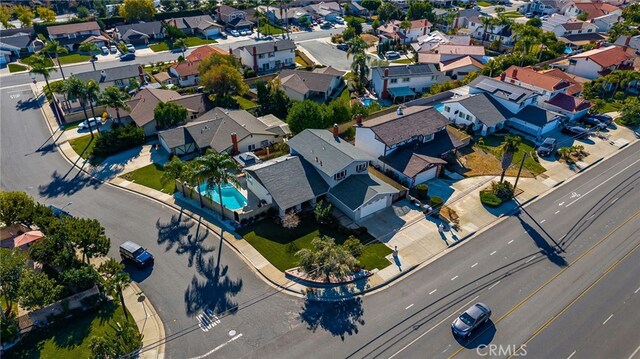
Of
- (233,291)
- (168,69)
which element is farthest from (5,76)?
(233,291)

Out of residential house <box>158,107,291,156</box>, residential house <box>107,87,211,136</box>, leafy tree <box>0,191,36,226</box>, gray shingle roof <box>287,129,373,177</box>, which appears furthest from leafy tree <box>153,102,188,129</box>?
leafy tree <box>0,191,36,226</box>

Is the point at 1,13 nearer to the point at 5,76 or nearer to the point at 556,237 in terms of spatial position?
the point at 5,76

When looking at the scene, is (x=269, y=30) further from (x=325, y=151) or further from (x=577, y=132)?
(x=577, y=132)

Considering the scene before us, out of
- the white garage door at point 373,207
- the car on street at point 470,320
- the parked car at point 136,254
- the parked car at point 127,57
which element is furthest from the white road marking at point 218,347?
the parked car at point 127,57

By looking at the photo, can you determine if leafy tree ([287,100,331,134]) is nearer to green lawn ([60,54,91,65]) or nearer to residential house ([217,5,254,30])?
green lawn ([60,54,91,65])

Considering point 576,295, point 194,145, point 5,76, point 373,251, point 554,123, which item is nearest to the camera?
point 576,295

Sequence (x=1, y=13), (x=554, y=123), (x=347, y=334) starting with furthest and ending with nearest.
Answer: (x=1, y=13) → (x=554, y=123) → (x=347, y=334)

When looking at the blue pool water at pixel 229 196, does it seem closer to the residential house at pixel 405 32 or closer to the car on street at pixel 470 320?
the car on street at pixel 470 320

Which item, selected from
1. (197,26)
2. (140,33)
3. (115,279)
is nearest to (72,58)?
(140,33)
